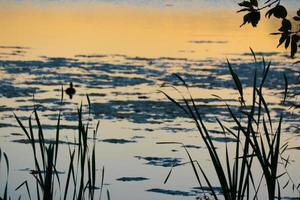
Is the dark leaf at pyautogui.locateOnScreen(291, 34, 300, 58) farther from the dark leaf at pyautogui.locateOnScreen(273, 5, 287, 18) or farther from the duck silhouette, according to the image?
the duck silhouette

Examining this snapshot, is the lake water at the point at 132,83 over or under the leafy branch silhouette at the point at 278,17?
under

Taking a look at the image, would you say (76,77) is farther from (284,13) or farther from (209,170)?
(284,13)

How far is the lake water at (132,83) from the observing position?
8531mm

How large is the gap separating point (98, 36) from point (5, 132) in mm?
13502

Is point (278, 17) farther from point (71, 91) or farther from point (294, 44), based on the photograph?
point (71, 91)

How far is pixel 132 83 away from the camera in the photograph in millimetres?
14242

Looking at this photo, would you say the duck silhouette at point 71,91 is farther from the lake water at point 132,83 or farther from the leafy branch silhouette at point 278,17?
the leafy branch silhouette at point 278,17

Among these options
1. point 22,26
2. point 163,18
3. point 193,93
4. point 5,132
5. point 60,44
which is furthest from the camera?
point 163,18

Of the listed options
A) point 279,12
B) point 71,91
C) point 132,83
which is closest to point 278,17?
point 279,12

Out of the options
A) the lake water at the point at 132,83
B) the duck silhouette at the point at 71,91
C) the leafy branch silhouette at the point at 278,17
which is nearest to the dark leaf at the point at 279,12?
the leafy branch silhouette at the point at 278,17

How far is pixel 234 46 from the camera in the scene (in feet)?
69.2

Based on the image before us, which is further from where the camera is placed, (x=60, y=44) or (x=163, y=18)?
(x=163, y=18)

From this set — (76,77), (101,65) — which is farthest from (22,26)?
(76,77)

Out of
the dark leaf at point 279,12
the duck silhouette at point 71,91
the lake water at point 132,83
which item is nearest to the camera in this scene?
the dark leaf at point 279,12
